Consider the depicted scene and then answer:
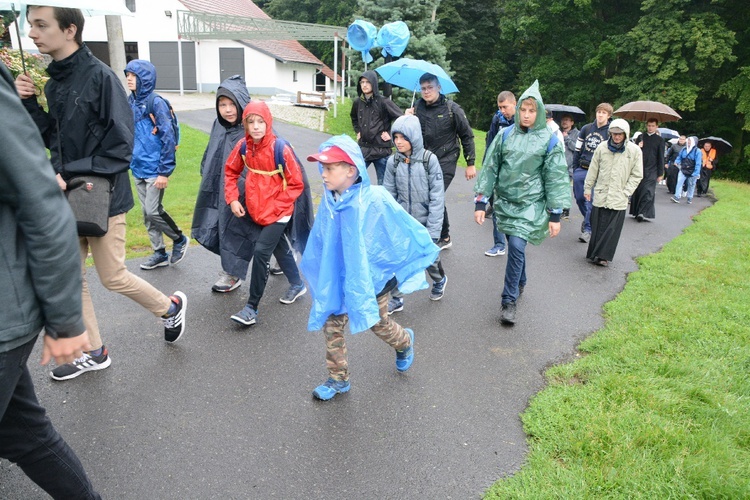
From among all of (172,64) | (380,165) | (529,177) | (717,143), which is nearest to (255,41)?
(172,64)

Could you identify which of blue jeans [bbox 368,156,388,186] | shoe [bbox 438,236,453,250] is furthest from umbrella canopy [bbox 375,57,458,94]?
shoe [bbox 438,236,453,250]

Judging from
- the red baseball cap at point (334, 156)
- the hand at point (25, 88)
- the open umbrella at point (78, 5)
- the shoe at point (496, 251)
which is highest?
the open umbrella at point (78, 5)

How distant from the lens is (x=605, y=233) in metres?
7.34

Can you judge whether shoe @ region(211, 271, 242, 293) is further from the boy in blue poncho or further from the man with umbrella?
the man with umbrella

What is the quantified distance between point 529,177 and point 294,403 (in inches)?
121

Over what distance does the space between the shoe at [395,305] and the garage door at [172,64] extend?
31.1 m

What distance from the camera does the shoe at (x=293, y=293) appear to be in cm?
537

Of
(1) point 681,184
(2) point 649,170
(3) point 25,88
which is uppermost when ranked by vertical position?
(3) point 25,88

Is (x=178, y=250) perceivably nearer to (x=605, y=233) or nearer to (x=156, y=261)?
(x=156, y=261)

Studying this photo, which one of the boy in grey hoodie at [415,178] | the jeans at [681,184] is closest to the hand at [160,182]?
the boy in grey hoodie at [415,178]

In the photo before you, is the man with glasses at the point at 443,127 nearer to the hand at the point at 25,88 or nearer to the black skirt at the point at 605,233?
the black skirt at the point at 605,233

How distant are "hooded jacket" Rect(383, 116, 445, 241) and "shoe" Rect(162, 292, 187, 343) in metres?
2.33

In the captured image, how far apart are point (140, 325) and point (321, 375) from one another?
1.84 m

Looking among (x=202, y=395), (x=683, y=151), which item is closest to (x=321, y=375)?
(x=202, y=395)
